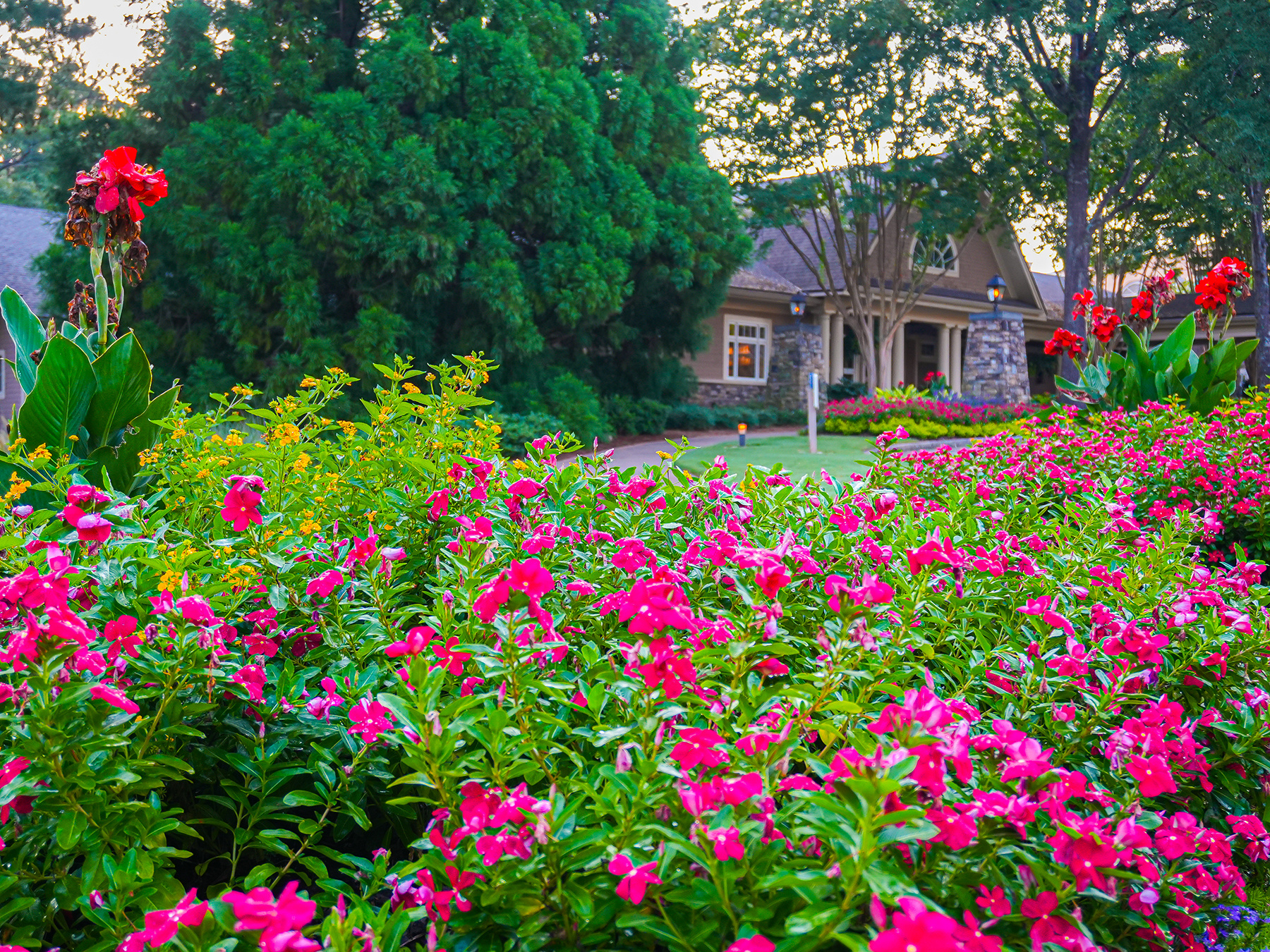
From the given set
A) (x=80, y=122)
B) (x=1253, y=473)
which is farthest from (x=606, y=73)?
(x=1253, y=473)

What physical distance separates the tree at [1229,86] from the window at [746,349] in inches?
407

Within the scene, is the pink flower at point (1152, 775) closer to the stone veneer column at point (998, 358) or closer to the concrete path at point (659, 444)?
the concrete path at point (659, 444)

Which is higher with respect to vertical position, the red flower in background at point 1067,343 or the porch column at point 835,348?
the porch column at point 835,348

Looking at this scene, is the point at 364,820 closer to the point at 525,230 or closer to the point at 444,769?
the point at 444,769

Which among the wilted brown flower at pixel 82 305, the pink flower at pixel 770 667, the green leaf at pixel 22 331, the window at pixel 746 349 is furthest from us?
the window at pixel 746 349

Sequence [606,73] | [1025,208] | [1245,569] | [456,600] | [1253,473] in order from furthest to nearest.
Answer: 1. [1025,208]
2. [606,73]
3. [1253,473]
4. [1245,569]
5. [456,600]

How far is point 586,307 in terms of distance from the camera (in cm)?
1548

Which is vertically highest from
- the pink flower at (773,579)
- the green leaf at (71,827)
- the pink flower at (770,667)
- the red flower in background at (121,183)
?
the red flower in background at (121,183)

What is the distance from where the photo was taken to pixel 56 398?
3.73 m

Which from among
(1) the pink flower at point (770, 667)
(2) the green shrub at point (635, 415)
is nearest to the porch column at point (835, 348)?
(2) the green shrub at point (635, 415)

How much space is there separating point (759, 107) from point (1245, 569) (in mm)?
20022

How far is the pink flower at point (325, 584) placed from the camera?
83.5 inches

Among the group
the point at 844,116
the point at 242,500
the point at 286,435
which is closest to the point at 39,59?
the point at 844,116

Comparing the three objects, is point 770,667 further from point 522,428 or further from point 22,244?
point 22,244
